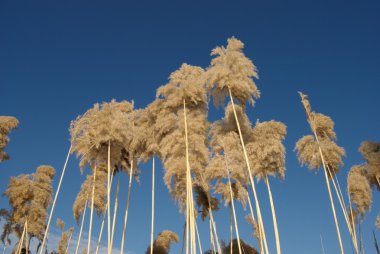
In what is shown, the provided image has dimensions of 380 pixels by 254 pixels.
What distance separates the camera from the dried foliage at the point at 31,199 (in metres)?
16.2

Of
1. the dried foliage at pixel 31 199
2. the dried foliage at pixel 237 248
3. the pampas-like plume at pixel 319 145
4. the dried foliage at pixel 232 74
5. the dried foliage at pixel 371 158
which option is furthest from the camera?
the dried foliage at pixel 31 199

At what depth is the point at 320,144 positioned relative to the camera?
470 inches

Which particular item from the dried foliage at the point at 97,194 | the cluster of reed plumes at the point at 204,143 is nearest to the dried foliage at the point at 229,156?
the cluster of reed plumes at the point at 204,143

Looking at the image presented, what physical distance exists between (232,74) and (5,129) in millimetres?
9819

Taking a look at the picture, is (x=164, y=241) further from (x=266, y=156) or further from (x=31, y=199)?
(x=266, y=156)

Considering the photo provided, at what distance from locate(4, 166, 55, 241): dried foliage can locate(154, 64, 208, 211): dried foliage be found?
912cm

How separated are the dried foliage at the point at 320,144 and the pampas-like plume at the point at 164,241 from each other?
10906mm

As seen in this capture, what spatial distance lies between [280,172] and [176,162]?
3.06 meters

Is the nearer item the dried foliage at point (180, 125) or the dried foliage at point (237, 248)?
the dried foliage at point (180, 125)

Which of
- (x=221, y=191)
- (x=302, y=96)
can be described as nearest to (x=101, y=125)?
(x=221, y=191)

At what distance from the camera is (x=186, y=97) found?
10.4 meters

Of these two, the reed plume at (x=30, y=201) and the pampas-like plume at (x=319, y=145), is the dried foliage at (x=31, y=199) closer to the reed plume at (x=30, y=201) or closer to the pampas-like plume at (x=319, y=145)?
the reed plume at (x=30, y=201)

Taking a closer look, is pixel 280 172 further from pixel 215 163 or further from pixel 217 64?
pixel 217 64

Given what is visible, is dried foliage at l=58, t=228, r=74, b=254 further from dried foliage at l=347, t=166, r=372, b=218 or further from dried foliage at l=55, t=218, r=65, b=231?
dried foliage at l=347, t=166, r=372, b=218
